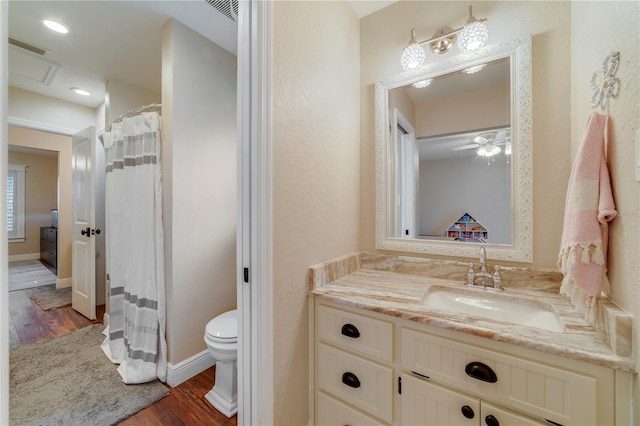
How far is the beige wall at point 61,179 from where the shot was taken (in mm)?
3600

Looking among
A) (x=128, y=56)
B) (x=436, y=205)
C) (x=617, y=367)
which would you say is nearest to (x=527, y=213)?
(x=436, y=205)

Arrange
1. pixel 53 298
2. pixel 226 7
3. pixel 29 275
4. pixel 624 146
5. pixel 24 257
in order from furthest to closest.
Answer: pixel 24 257
pixel 29 275
pixel 53 298
pixel 226 7
pixel 624 146

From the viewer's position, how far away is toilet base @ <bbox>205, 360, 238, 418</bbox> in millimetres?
1494

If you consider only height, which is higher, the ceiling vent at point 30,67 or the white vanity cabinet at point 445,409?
the ceiling vent at point 30,67

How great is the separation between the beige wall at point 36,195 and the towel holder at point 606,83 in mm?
8149

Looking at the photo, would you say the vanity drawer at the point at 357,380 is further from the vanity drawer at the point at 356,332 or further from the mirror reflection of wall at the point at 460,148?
the mirror reflection of wall at the point at 460,148

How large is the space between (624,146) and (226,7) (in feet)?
7.06

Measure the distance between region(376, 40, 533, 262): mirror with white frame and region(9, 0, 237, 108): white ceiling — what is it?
4.69ft

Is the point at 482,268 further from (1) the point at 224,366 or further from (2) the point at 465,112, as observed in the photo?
(1) the point at 224,366

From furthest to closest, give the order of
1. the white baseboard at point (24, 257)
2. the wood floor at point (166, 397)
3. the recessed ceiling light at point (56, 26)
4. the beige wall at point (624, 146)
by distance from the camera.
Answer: the white baseboard at point (24, 257)
the recessed ceiling light at point (56, 26)
the wood floor at point (166, 397)
the beige wall at point (624, 146)

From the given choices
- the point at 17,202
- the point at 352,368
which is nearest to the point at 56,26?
the point at 352,368

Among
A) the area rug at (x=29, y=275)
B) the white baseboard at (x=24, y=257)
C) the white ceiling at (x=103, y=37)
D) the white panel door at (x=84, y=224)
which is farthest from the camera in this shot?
the white baseboard at (x=24, y=257)

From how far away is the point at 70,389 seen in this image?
1.64 meters

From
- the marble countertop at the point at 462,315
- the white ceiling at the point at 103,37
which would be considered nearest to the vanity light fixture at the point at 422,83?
the marble countertop at the point at 462,315
